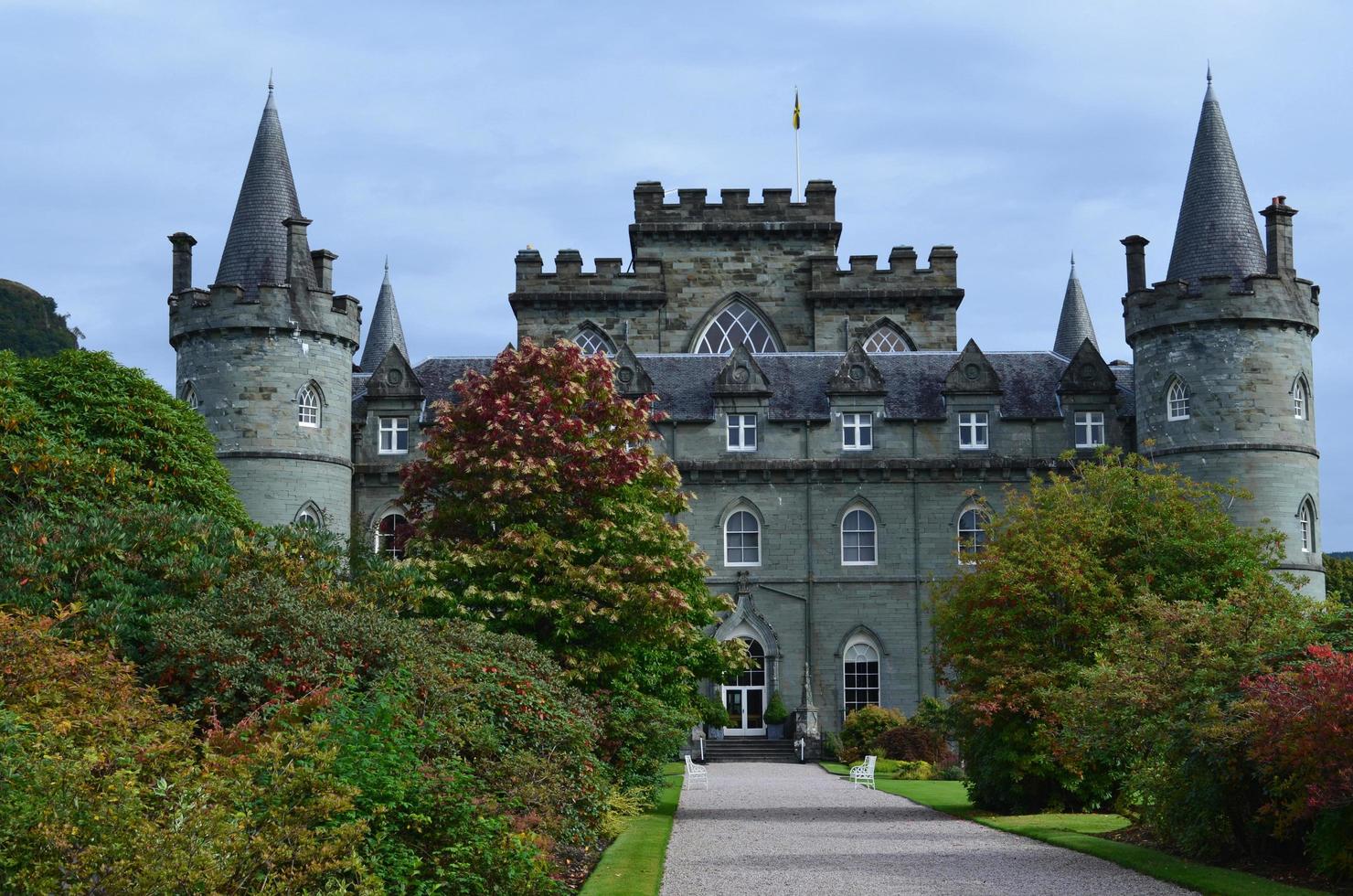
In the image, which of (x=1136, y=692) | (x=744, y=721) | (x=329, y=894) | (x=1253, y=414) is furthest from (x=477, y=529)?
(x=1253, y=414)

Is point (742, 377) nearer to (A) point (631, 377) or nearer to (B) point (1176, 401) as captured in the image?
(A) point (631, 377)

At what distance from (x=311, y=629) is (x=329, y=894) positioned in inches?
265

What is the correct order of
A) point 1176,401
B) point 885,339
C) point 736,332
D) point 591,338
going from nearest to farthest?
1. point 1176,401
2. point 591,338
3. point 885,339
4. point 736,332

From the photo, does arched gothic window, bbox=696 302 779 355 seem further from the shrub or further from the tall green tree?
the tall green tree

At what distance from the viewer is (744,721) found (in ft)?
156

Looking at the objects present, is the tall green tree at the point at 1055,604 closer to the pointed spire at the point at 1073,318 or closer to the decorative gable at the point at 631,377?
the decorative gable at the point at 631,377

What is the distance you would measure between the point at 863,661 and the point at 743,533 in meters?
5.15

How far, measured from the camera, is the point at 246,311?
142 ft

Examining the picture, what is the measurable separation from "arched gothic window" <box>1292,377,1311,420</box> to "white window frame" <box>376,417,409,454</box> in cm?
2548

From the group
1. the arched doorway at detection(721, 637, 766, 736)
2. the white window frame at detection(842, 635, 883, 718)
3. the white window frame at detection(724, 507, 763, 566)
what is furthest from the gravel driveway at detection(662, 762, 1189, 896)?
the white window frame at detection(724, 507, 763, 566)

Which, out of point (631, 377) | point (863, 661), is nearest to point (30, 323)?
point (631, 377)

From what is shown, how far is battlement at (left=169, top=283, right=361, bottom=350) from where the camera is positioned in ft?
142

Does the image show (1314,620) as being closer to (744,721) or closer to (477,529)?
(477,529)

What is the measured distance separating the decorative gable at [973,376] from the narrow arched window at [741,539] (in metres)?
7.06
